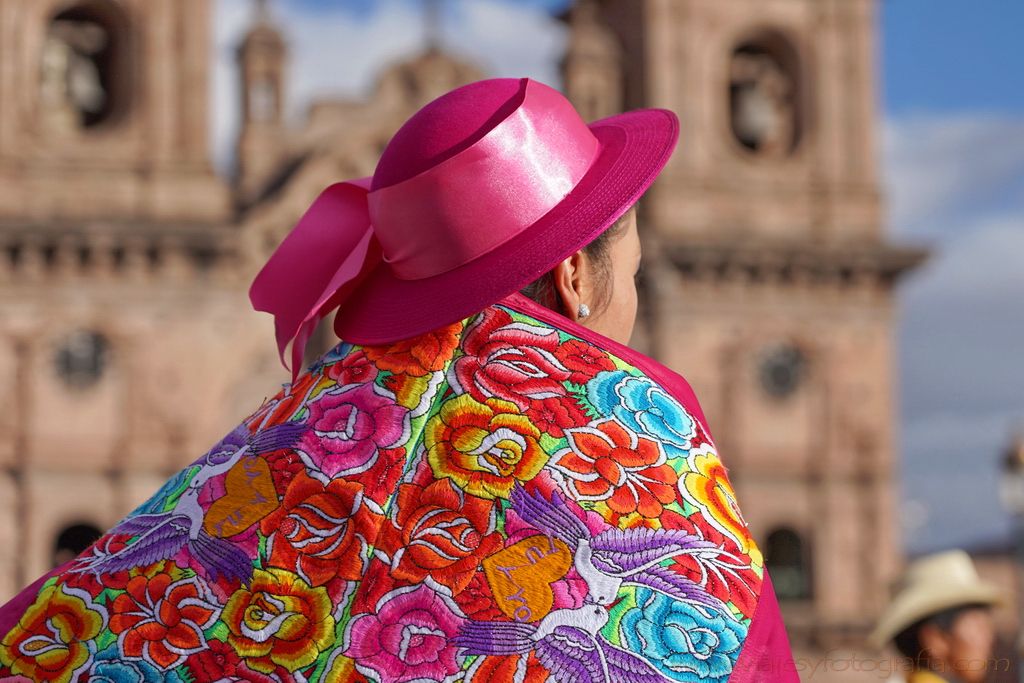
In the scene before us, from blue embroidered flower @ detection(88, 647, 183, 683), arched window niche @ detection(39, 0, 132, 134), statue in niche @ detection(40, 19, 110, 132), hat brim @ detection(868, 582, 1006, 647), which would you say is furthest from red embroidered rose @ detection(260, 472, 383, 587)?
statue in niche @ detection(40, 19, 110, 132)

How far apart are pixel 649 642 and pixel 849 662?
2097mm

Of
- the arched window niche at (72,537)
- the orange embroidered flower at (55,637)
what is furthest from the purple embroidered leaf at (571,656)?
the arched window niche at (72,537)

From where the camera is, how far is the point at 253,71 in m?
30.6

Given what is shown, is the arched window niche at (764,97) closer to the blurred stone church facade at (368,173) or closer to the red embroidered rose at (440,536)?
the blurred stone church facade at (368,173)

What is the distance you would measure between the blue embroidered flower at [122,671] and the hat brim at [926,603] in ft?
11.6

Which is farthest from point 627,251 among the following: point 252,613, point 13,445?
point 13,445

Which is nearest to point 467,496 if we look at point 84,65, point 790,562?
point 84,65

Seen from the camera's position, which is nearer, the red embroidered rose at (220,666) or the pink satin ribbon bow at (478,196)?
the red embroidered rose at (220,666)

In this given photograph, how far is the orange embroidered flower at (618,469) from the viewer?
2.68 metres

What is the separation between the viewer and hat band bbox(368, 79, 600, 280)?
9.68 ft

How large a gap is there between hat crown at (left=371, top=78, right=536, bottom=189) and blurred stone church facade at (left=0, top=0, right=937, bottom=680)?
23.5 meters

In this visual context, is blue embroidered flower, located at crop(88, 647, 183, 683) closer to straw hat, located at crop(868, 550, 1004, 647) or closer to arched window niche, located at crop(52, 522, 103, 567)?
straw hat, located at crop(868, 550, 1004, 647)

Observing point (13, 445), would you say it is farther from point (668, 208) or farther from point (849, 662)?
point (849, 662)

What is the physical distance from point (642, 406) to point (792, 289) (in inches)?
1067
